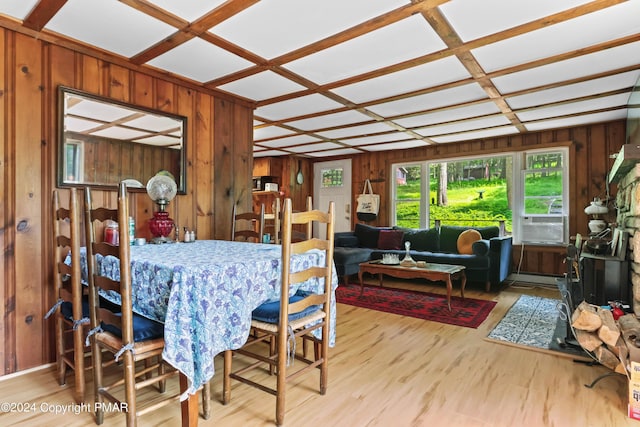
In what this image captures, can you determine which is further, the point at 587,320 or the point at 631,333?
the point at 587,320

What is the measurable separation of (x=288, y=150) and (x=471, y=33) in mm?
4629

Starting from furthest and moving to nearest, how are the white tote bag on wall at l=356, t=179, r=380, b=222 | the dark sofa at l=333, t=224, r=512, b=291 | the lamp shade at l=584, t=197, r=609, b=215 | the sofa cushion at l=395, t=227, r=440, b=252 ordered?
the white tote bag on wall at l=356, t=179, r=380, b=222, the sofa cushion at l=395, t=227, r=440, b=252, the dark sofa at l=333, t=224, r=512, b=291, the lamp shade at l=584, t=197, r=609, b=215

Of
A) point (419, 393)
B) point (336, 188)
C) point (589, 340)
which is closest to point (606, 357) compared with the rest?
point (589, 340)

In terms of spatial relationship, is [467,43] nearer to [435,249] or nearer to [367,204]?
[435,249]

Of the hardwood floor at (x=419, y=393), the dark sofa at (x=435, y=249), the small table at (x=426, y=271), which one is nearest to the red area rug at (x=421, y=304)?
the small table at (x=426, y=271)

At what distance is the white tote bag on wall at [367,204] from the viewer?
22.3ft

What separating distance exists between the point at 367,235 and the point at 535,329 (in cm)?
331

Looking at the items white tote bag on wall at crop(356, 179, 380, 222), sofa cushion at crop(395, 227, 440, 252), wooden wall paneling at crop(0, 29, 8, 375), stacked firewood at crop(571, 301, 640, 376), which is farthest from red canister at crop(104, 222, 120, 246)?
white tote bag on wall at crop(356, 179, 380, 222)

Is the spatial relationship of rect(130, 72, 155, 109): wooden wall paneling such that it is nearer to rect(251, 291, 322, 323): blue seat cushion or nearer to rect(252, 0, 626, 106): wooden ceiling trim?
rect(252, 0, 626, 106): wooden ceiling trim

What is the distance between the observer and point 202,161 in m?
3.33

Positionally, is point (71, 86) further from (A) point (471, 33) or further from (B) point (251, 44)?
(A) point (471, 33)

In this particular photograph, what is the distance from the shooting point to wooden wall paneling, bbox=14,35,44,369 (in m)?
2.27

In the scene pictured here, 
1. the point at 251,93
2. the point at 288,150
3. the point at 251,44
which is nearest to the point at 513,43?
the point at 251,44

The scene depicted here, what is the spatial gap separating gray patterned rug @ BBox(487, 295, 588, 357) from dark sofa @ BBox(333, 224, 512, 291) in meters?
0.68
